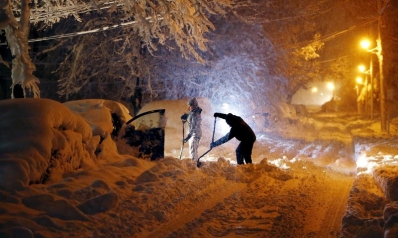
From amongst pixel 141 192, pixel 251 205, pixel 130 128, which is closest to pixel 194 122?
pixel 130 128

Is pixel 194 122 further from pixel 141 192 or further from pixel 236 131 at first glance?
pixel 141 192

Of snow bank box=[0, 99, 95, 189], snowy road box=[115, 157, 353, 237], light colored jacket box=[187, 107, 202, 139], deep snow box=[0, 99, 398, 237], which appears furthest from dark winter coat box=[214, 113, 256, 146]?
snow bank box=[0, 99, 95, 189]

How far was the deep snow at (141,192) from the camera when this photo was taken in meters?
4.98

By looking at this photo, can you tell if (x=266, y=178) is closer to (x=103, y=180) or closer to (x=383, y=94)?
(x=103, y=180)

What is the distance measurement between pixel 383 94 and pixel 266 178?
12687mm

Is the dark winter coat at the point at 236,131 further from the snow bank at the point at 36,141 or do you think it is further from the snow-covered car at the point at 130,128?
the snow bank at the point at 36,141

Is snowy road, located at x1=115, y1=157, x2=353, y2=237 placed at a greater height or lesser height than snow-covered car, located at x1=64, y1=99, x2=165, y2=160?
lesser

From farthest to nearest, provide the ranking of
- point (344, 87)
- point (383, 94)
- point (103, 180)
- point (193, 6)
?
point (344, 87), point (383, 94), point (193, 6), point (103, 180)

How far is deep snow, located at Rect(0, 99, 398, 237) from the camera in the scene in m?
4.98

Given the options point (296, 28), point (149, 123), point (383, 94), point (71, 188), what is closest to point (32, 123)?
point (71, 188)

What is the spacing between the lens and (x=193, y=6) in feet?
36.6

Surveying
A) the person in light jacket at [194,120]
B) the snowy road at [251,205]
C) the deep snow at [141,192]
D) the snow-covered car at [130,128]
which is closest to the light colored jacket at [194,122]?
the person in light jacket at [194,120]

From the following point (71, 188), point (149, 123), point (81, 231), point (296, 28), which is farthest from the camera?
point (296, 28)

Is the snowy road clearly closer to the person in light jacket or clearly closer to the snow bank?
the snow bank
